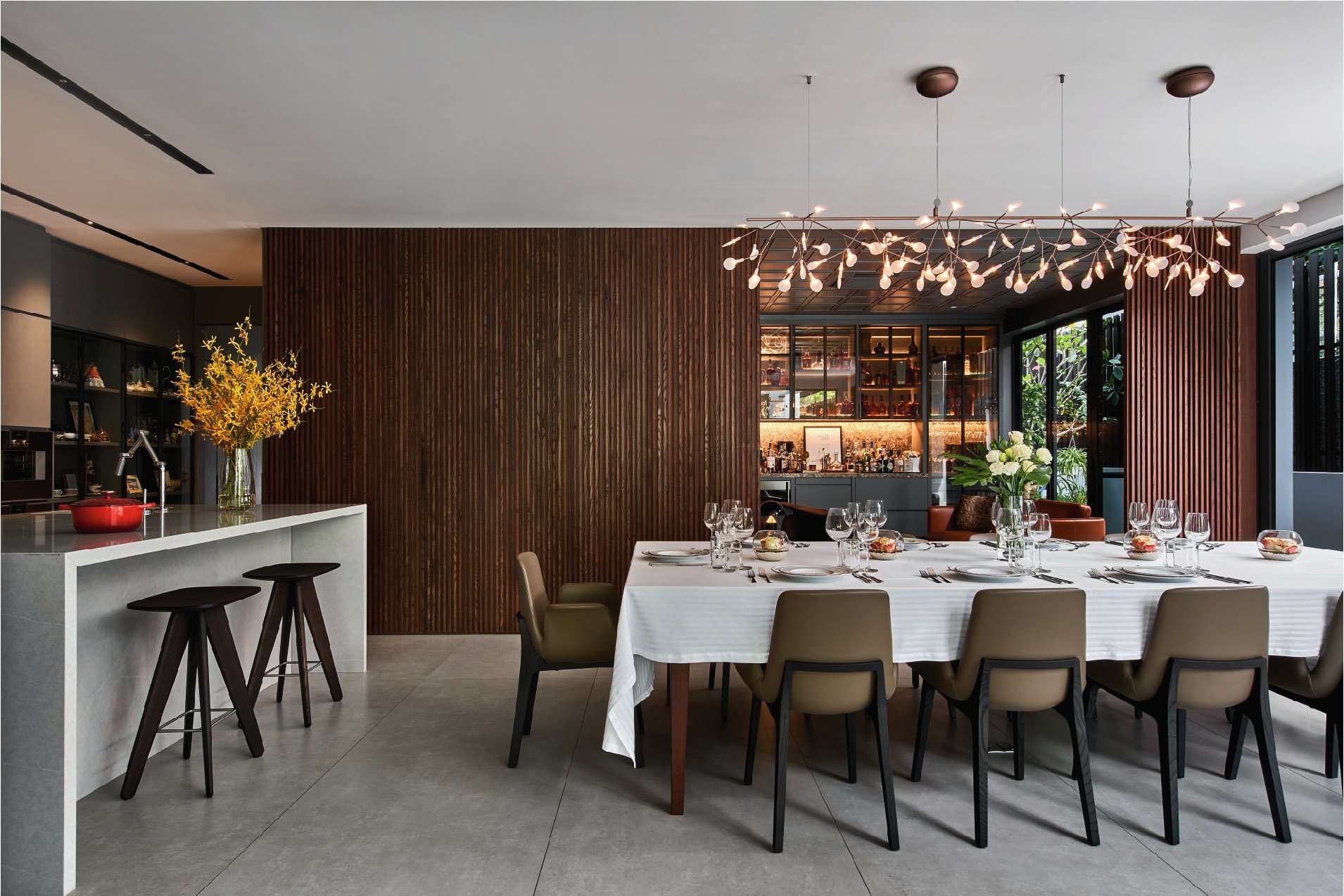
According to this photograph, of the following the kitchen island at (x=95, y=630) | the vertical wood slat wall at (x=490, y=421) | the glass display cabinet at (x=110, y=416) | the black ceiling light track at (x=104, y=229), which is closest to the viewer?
the kitchen island at (x=95, y=630)

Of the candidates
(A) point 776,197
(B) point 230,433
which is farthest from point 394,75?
(A) point 776,197

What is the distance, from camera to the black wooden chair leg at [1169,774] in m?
2.47

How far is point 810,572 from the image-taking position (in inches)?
112

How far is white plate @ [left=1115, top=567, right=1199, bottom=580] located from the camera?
277 centimetres

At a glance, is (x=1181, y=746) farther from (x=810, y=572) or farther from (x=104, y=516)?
(x=104, y=516)

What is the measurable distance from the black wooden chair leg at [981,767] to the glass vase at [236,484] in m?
3.48

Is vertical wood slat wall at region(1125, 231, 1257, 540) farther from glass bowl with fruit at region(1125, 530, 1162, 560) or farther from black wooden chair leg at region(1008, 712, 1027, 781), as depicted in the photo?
black wooden chair leg at region(1008, 712, 1027, 781)

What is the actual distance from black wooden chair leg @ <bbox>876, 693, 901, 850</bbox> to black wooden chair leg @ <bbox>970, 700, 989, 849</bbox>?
0.85 ft

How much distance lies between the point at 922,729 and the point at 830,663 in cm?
72

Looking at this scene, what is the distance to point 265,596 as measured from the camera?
429 cm

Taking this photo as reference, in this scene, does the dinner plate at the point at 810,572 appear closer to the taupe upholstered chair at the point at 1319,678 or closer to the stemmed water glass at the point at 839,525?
the stemmed water glass at the point at 839,525

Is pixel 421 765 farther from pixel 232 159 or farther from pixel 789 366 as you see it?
pixel 789 366

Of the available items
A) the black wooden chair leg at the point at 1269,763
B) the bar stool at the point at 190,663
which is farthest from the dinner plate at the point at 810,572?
the bar stool at the point at 190,663

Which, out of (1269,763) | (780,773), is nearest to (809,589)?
(780,773)
